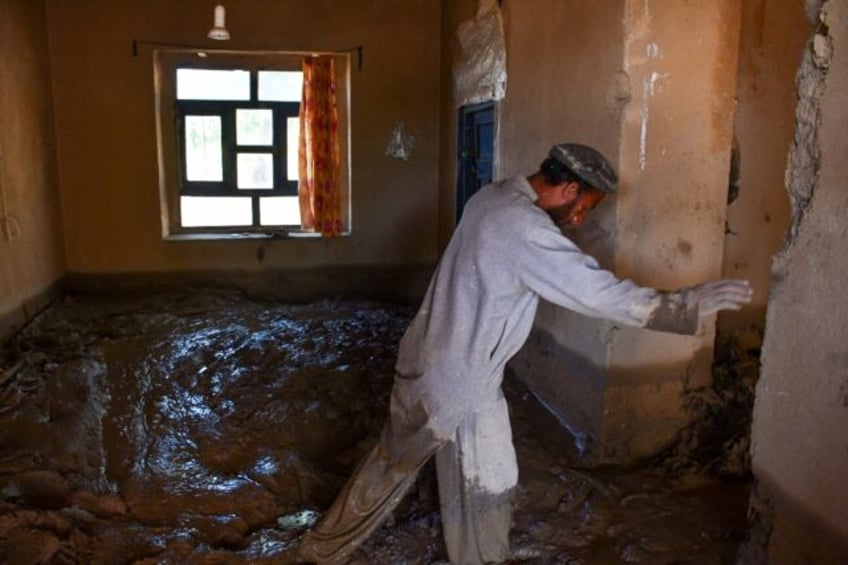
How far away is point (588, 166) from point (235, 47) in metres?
4.58

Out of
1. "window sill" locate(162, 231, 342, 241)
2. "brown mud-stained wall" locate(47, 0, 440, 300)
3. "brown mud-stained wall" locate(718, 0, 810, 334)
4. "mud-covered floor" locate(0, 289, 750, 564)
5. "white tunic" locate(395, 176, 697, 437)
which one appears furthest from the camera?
"window sill" locate(162, 231, 342, 241)

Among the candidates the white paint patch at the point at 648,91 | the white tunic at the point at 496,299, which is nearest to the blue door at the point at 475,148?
the white paint patch at the point at 648,91

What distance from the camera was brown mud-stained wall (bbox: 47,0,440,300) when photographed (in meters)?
5.64

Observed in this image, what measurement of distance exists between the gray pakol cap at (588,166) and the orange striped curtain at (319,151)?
423 centimetres

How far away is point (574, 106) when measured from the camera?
3215 millimetres

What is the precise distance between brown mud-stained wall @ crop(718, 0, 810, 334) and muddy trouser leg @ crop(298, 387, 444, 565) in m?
2.20

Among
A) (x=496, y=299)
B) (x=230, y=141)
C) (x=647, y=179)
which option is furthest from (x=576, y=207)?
(x=230, y=141)

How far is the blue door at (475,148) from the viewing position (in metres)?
4.80

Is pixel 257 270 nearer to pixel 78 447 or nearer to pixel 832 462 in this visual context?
pixel 78 447

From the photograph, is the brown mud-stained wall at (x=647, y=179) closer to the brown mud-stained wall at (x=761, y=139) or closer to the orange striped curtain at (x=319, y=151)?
the brown mud-stained wall at (x=761, y=139)

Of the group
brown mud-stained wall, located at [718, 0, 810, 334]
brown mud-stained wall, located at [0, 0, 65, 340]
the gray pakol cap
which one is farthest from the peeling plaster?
brown mud-stained wall, located at [0, 0, 65, 340]

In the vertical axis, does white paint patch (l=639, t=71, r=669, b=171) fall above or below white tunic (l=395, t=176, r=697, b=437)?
above

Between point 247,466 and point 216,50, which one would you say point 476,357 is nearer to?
point 247,466

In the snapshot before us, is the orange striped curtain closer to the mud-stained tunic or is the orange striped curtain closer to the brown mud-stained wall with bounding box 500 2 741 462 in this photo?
the brown mud-stained wall with bounding box 500 2 741 462
